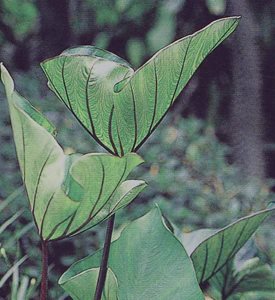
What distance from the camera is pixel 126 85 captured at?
0.61 metres

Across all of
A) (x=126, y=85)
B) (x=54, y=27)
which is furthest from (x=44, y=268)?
(x=54, y=27)

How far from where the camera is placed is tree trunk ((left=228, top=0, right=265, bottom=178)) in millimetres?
3148

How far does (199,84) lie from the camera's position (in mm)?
3395

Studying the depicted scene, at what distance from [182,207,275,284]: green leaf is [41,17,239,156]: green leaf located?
14cm

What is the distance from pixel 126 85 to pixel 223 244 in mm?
205

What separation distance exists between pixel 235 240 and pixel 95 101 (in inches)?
7.9

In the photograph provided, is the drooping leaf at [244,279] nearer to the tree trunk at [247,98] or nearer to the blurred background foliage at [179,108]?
the blurred background foliage at [179,108]

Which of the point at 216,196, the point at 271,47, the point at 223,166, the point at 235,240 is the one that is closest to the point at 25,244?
the point at 216,196

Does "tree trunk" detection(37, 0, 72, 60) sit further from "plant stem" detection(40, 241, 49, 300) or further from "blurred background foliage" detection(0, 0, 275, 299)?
"plant stem" detection(40, 241, 49, 300)

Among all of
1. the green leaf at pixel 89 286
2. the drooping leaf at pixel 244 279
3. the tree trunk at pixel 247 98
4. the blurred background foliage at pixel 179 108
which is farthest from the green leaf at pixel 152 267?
the tree trunk at pixel 247 98

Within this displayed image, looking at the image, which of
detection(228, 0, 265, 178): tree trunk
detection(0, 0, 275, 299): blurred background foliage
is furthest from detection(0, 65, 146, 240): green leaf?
detection(228, 0, 265, 178): tree trunk

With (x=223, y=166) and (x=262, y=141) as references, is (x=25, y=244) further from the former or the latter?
(x=262, y=141)

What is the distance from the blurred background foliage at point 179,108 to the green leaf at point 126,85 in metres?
1.41

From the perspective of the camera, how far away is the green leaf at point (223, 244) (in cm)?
73
